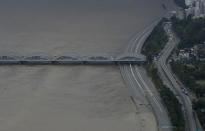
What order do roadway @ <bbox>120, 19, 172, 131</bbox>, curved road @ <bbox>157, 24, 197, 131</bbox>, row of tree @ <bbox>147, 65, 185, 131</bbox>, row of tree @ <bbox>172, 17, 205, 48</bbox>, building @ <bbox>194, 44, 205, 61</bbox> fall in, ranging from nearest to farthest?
row of tree @ <bbox>147, 65, 185, 131</bbox>, curved road @ <bbox>157, 24, 197, 131</bbox>, roadway @ <bbox>120, 19, 172, 131</bbox>, building @ <bbox>194, 44, 205, 61</bbox>, row of tree @ <bbox>172, 17, 205, 48</bbox>

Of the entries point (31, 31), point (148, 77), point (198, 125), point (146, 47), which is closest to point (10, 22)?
point (31, 31)

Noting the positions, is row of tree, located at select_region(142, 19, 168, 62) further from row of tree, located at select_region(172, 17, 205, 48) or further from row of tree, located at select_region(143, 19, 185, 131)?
row of tree, located at select_region(172, 17, 205, 48)

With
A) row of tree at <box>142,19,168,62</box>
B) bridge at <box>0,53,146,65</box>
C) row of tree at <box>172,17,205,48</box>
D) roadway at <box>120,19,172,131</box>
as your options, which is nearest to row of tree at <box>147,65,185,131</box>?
roadway at <box>120,19,172,131</box>

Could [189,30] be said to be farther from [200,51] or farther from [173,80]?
[173,80]

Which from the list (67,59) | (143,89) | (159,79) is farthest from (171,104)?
(67,59)

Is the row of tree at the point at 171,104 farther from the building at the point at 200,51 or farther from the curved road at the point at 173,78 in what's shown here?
the building at the point at 200,51

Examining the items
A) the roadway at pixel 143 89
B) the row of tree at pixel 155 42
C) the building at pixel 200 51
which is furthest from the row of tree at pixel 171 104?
the building at pixel 200 51
